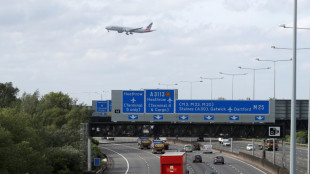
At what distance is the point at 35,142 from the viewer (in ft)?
191

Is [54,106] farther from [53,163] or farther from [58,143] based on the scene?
[53,163]

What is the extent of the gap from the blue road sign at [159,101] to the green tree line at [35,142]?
33.9 ft

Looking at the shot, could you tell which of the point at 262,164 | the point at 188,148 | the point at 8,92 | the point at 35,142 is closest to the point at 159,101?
the point at 35,142

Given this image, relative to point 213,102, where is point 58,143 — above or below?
below

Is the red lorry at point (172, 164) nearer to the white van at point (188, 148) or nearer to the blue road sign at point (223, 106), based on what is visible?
the blue road sign at point (223, 106)

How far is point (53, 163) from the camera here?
64.1 meters

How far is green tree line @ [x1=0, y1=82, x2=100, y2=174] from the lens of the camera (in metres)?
47.6

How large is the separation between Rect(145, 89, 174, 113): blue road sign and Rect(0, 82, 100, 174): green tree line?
407 inches

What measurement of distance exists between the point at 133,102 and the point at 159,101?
2.86 meters

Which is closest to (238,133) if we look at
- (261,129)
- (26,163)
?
(261,129)

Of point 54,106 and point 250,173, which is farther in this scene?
point 54,106

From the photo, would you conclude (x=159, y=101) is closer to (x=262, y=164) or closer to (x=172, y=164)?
(x=172, y=164)

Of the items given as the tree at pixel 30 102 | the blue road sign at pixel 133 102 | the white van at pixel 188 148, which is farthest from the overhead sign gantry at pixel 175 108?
the white van at pixel 188 148

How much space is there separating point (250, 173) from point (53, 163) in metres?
24.6
